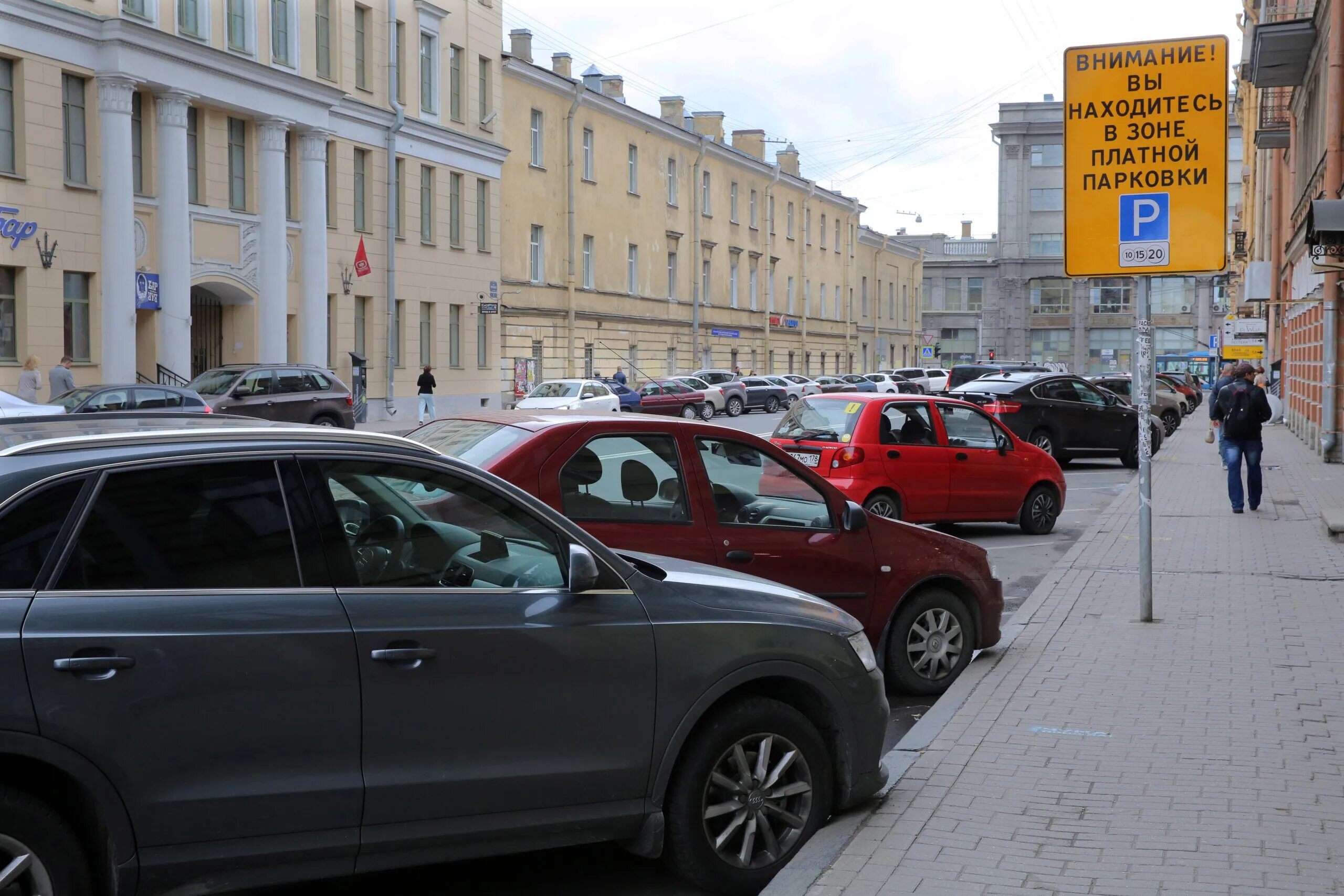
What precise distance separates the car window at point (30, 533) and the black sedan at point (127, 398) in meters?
18.5

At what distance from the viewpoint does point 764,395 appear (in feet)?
173

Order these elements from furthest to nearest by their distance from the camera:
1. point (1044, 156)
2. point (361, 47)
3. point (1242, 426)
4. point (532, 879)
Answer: point (1044, 156) → point (361, 47) → point (1242, 426) → point (532, 879)

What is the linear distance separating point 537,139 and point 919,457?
3378cm

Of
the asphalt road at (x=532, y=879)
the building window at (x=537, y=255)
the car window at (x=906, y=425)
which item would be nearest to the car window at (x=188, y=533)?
the asphalt road at (x=532, y=879)

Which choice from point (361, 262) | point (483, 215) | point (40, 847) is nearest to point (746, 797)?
point (40, 847)

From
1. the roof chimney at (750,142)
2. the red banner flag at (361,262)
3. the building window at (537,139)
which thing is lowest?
the red banner flag at (361,262)

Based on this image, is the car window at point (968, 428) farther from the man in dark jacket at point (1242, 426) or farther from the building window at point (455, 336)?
the building window at point (455, 336)

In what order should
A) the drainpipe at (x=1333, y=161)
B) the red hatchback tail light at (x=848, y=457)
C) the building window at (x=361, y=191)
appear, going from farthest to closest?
the building window at (x=361, y=191)
the drainpipe at (x=1333, y=161)
the red hatchback tail light at (x=848, y=457)

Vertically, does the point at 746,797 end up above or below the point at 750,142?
below

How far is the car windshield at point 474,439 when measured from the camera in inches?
269

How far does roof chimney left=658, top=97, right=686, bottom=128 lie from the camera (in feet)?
195

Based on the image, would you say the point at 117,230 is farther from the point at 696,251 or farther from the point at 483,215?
the point at 696,251

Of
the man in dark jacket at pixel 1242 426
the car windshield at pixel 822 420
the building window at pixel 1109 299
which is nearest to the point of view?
the car windshield at pixel 822 420

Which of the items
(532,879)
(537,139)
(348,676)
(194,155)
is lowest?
(532,879)
